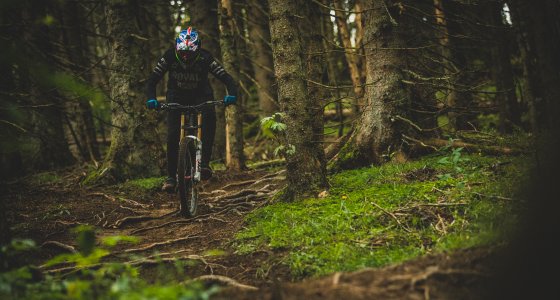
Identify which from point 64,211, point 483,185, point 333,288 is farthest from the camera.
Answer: point 64,211

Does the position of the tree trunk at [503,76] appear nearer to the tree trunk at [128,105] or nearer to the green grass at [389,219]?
the green grass at [389,219]

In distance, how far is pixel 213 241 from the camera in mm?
4984

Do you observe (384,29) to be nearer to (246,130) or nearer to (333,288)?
(333,288)

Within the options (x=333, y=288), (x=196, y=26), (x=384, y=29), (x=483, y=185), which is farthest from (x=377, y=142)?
(x=196, y=26)

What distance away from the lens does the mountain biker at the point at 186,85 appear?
20.6 ft

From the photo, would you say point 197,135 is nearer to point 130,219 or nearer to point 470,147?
point 130,219

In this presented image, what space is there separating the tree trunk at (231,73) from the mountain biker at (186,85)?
2531mm

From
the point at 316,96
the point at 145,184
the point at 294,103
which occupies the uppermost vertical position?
the point at 316,96

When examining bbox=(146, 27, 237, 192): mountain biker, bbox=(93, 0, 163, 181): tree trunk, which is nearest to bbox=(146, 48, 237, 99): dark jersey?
bbox=(146, 27, 237, 192): mountain biker

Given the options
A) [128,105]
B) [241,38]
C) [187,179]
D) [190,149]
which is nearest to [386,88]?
[190,149]

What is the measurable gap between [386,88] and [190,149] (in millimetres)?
3363

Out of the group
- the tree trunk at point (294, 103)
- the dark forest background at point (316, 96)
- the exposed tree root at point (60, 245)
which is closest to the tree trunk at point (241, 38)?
the dark forest background at point (316, 96)

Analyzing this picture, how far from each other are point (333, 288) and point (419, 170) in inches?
154

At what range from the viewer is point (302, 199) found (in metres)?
5.47
